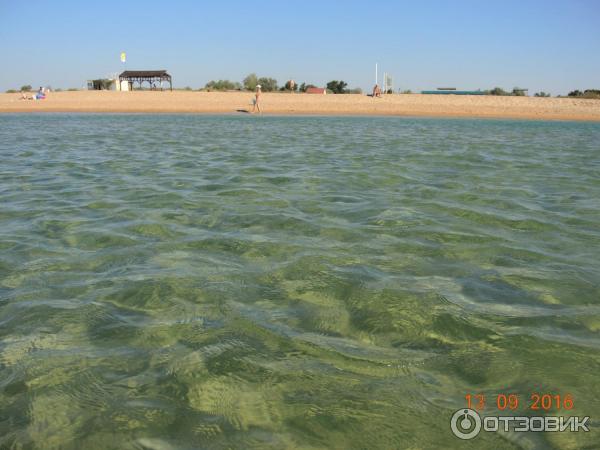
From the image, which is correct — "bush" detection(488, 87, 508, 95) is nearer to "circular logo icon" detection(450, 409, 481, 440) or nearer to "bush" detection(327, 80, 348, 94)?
"bush" detection(327, 80, 348, 94)

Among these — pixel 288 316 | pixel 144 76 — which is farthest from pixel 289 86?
pixel 288 316

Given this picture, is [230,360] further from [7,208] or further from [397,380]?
[7,208]

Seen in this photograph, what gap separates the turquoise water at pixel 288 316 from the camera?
5.76 feet

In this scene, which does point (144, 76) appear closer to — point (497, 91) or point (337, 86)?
point (337, 86)

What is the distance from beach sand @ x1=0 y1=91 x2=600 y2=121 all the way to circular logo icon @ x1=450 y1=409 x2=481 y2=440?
99.7ft

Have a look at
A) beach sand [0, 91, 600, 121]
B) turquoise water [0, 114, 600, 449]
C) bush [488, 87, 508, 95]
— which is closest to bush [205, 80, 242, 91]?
beach sand [0, 91, 600, 121]

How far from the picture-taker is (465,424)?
174 centimetres

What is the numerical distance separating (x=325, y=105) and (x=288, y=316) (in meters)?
33.1

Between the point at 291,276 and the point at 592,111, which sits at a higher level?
the point at 592,111

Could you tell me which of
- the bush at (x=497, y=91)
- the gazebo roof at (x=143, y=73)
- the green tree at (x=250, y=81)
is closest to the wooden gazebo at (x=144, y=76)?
the gazebo roof at (x=143, y=73)

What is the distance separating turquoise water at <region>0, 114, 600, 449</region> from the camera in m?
1.76

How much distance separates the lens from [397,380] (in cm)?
198

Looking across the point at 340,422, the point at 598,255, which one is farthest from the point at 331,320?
the point at 598,255

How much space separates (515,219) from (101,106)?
108 feet
